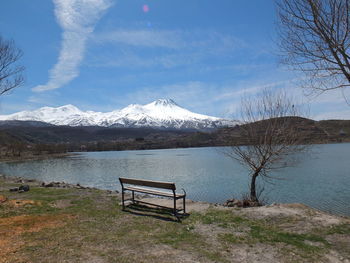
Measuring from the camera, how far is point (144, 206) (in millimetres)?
11188

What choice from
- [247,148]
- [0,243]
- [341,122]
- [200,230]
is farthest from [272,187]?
[341,122]

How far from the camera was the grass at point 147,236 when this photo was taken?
19.2ft

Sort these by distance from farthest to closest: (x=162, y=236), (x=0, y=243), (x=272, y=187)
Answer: (x=272, y=187) → (x=162, y=236) → (x=0, y=243)

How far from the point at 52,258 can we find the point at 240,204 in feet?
30.5

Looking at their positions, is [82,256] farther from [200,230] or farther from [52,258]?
[200,230]

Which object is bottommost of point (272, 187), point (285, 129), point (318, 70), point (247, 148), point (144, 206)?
point (272, 187)

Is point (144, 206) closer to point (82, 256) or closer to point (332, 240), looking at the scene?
point (82, 256)

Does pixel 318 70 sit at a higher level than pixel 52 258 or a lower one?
higher

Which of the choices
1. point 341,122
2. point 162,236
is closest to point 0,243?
point 162,236

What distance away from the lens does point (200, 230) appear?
782 cm

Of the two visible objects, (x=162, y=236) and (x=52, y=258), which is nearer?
(x=52, y=258)

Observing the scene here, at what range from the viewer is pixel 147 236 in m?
7.23

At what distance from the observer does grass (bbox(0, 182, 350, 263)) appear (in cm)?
585

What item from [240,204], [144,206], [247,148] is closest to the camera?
[144,206]
